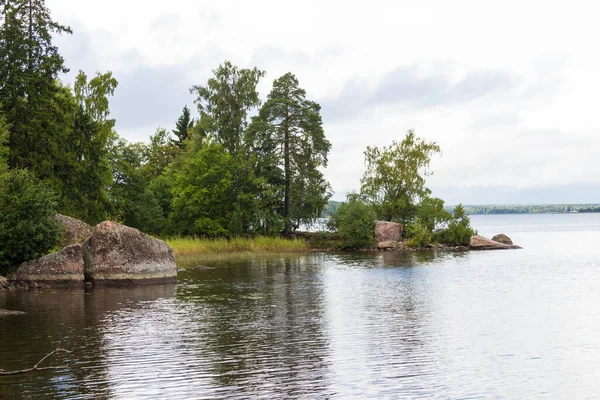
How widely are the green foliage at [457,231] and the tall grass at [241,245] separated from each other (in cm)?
1388

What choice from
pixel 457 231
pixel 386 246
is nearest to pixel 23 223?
pixel 386 246

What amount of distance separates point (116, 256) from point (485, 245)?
132ft

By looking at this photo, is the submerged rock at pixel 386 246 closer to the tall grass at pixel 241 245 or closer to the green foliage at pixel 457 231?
the green foliage at pixel 457 231

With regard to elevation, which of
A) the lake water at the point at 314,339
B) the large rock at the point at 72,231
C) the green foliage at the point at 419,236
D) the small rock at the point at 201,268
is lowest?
the lake water at the point at 314,339

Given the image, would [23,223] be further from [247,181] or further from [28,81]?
[247,181]

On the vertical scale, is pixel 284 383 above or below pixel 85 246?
below

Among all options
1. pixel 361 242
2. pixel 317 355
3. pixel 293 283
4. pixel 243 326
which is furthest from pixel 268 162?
pixel 317 355

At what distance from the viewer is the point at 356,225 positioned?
59.6 meters

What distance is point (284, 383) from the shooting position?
43.2ft

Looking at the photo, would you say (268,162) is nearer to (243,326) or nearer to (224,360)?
(243,326)

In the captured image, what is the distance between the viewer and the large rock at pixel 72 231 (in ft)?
109

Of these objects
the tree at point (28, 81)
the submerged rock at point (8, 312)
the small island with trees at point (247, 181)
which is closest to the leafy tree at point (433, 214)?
the small island with trees at point (247, 181)

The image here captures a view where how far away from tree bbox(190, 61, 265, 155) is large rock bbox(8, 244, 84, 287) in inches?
1385

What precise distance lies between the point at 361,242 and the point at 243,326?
40.7 metres
